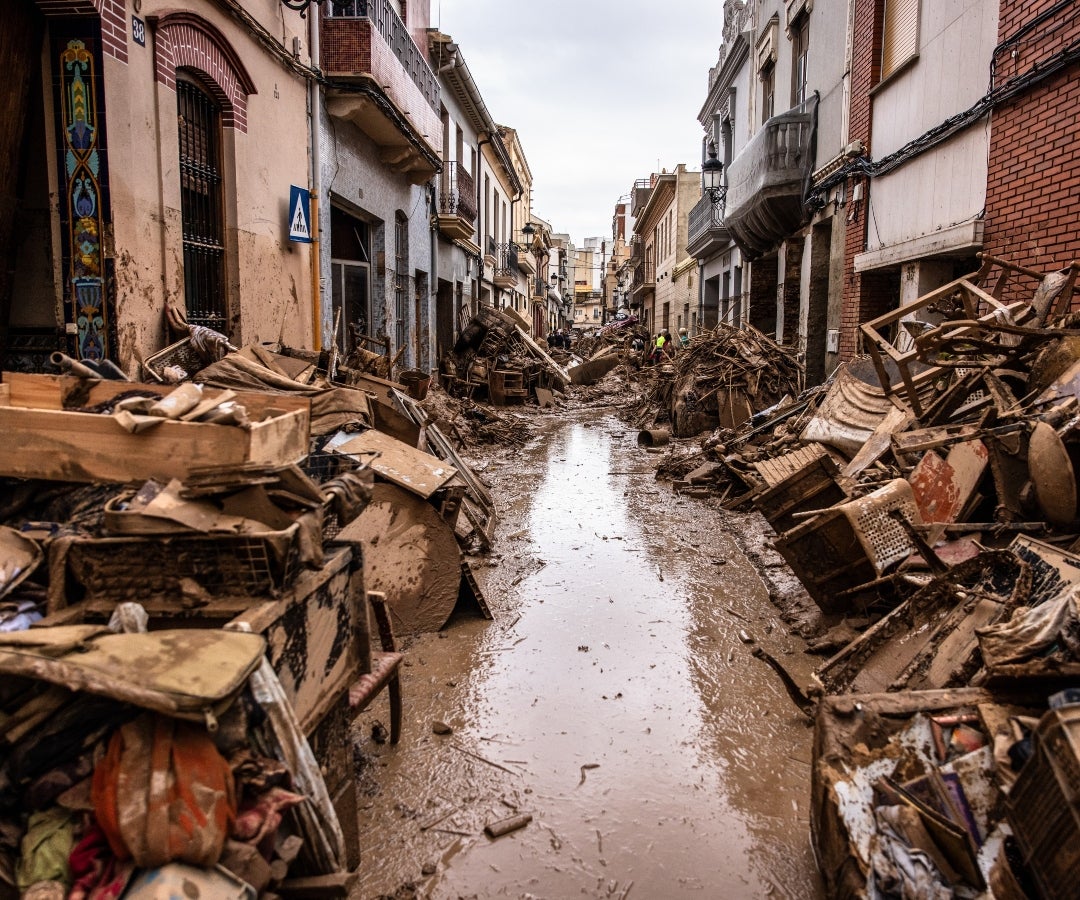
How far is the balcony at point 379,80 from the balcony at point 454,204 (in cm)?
324

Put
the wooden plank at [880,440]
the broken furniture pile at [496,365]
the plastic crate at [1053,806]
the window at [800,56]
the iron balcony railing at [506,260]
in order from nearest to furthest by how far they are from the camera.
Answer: the plastic crate at [1053,806], the wooden plank at [880,440], the window at [800,56], the broken furniture pile at [496,365], the iron balcony railing at [506,260]

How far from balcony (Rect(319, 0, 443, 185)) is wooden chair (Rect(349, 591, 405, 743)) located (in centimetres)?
815

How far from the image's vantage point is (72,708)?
1804 mm

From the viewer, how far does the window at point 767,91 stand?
1661 cm

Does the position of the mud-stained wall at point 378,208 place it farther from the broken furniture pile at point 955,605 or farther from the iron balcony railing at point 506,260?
the iron balcony railing at point 506,260

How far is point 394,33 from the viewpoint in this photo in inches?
473

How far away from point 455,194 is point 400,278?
14.5 ft

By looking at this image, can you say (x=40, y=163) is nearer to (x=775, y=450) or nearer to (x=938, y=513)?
(x=938, y=513)

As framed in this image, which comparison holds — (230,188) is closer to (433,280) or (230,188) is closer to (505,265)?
(433,280)

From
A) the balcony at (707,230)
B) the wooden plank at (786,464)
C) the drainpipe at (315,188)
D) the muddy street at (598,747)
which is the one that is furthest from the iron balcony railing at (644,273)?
the muddy street at (598,747)

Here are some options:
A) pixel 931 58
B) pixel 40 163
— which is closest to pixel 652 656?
pixel 40 163

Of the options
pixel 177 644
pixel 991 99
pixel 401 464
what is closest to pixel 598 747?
pixel 401 464

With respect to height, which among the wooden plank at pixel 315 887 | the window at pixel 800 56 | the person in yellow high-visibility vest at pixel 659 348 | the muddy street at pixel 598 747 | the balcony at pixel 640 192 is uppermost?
the balcony at pixel 640 192

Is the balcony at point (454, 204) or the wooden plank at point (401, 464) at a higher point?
the balcony at point (454, 204)
